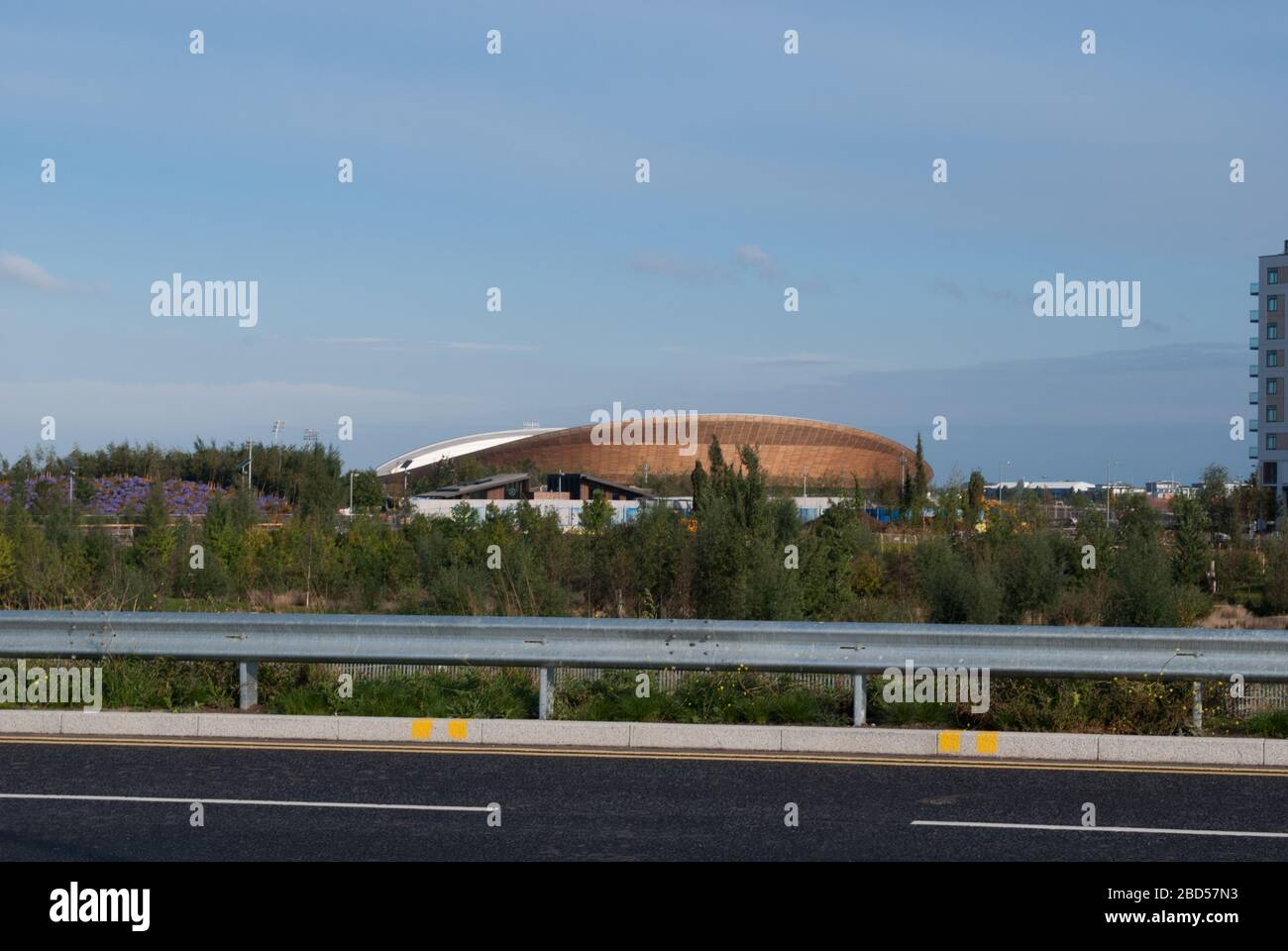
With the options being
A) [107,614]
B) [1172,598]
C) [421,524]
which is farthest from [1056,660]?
[421,524]

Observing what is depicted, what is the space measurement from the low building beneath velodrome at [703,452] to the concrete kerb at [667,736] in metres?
99.4

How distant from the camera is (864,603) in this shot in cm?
2088

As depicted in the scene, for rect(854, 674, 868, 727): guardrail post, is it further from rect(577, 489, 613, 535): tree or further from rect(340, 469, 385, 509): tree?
rect(340, 469, 385, 509): tree

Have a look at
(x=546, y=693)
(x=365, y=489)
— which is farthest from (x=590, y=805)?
(x=365, y=489)

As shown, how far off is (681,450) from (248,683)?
104631mm

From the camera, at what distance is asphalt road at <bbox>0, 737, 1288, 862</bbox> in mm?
6402

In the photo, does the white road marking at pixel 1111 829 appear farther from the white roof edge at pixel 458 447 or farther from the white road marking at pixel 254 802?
the white roof edge at pixel 458 447

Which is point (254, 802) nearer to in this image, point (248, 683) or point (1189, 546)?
point (248, 683)

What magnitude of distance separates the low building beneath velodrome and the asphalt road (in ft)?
329

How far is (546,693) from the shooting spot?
9383 millimetres

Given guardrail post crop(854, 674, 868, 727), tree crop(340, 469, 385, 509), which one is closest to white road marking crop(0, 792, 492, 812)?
guardrail post crop(854, 674, 868, 727)

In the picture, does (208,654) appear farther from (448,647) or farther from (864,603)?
(864,603)
